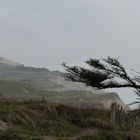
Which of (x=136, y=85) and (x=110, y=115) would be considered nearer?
(x=136, y=85)

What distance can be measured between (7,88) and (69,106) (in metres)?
124

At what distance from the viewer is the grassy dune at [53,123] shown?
26.4m

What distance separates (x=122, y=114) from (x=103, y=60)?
16760 millimetres

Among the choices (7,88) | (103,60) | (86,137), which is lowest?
(86,137)

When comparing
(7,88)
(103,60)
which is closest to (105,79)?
(103,60)

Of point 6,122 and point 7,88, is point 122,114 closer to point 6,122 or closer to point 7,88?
point 6,122

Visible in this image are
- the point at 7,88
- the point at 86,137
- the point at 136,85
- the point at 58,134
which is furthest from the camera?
the point at 7,88

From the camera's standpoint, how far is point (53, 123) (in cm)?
3003

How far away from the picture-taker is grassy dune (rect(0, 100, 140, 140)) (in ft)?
86.7

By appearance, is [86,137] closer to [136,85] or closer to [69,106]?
[69,106]

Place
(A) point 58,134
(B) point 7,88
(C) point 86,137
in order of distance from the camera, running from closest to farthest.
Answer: (C) point 86,137 < (A) point 58,134 < (B) point 7,88

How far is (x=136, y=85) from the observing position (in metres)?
15.9

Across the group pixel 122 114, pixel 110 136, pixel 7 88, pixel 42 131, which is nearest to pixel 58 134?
pixel 42 131

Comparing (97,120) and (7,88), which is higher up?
(7,88)
